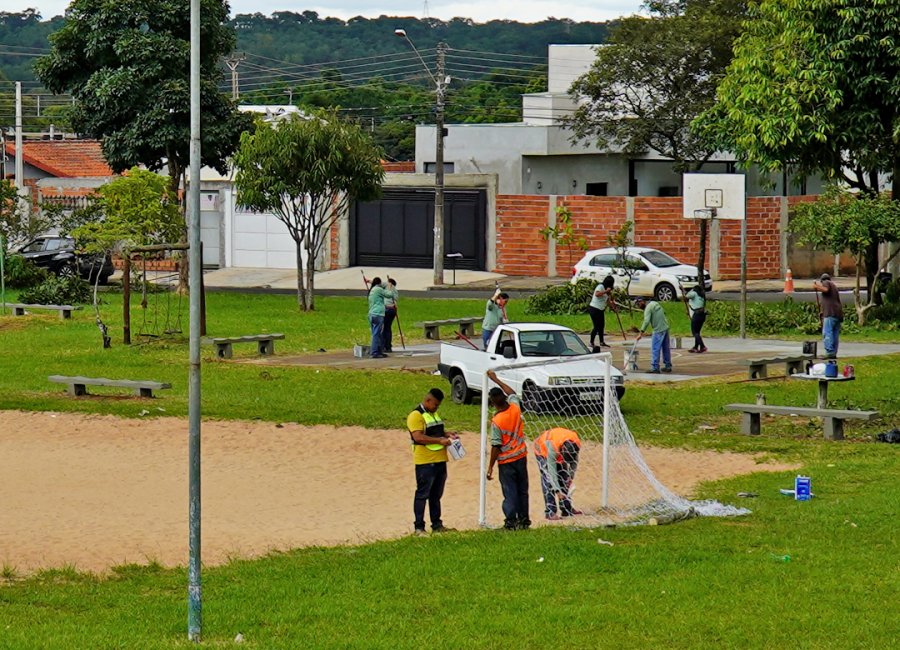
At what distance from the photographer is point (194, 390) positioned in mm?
10453

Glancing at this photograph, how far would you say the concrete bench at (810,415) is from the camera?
67.1ft

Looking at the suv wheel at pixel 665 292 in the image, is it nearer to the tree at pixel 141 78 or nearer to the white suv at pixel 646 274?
the white suv at pixel 646 274

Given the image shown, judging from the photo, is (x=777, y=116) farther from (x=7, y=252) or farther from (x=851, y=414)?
(x=7, y=252)

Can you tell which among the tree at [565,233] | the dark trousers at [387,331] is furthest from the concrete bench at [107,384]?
the tree at [565,233]

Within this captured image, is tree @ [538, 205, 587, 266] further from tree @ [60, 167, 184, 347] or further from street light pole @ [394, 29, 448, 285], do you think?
tree @ [60, 167, 184, 347]

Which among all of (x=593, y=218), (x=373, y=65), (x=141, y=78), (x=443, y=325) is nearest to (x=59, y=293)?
(x=141, y=78)

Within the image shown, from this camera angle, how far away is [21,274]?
45656 mm

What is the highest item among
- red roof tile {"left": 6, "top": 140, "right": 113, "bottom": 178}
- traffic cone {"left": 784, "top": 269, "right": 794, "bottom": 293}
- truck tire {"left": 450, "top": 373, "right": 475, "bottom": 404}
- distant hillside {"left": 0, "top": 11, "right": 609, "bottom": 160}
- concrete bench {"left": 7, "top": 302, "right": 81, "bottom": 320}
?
distant hillside {"left": 0, "top": 11, "right": 609, "bottom": 160}

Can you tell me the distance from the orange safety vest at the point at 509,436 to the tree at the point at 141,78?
89.2 feet

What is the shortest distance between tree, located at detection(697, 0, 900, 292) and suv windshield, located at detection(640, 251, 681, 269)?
63.1 feet

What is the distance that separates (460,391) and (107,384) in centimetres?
576

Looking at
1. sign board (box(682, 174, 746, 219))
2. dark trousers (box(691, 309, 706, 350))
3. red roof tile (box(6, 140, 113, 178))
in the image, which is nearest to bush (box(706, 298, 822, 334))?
sign board (box(682, 174, 746, 219))

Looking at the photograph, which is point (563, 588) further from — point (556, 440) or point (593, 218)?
point (593, 218)

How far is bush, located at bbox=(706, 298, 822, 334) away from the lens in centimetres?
3394
